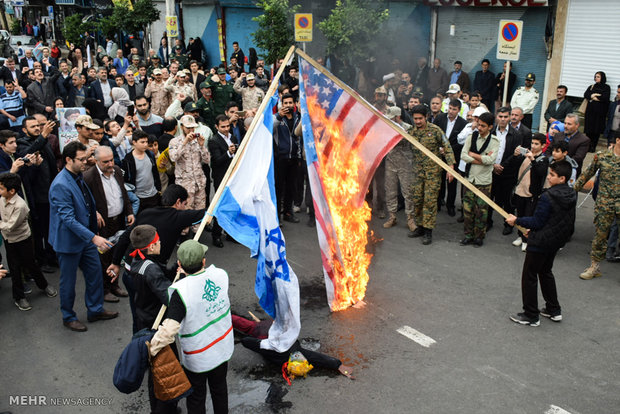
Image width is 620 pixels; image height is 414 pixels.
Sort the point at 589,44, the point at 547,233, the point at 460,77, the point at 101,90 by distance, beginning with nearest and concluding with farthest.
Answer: the point at 547,233
the point at 101,90
the point at 589,44
the point at 460,77

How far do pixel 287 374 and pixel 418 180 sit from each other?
4653mm

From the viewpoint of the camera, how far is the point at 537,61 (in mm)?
15117

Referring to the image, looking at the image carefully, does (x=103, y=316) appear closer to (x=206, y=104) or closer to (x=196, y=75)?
(x=206, y=104)

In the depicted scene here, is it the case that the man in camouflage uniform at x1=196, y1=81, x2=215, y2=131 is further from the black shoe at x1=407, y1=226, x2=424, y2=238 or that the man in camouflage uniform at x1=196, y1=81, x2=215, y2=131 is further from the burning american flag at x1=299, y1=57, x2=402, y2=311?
the burning american flag at x1=299, y1=57, x2=402, y2=311

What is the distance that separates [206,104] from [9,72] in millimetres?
6911

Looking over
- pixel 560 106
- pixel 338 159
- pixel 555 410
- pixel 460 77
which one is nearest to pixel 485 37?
pixel 460 77

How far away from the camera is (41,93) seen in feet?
42.5

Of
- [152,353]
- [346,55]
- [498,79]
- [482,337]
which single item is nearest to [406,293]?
[482,337]

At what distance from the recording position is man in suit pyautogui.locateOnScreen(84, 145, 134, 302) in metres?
6.91

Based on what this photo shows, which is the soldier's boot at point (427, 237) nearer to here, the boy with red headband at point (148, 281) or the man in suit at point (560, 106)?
the man in suit at point (560, 106)

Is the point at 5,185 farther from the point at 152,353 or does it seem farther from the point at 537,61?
the point at 537,61

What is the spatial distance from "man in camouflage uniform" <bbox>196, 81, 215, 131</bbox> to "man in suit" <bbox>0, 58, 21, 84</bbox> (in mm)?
6136

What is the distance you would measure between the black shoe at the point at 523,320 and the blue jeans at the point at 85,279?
15.6ft

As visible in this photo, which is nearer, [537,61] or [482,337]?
[482,337]
